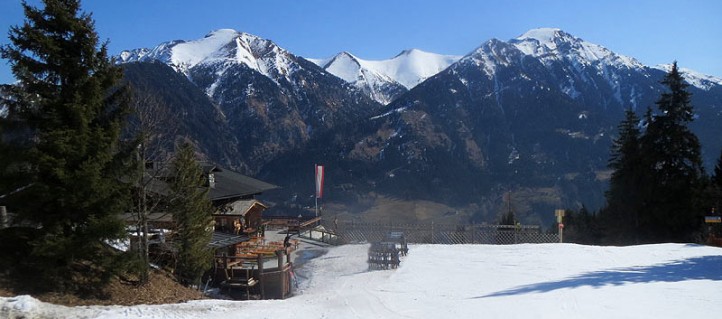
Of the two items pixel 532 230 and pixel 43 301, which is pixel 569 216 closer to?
pixel 532 230

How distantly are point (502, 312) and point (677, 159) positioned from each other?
35621 millimetres

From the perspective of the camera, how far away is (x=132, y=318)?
12.9 metres

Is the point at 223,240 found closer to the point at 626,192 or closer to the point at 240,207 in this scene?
the point at 240,207

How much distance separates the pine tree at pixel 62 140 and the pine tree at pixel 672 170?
41.1 m

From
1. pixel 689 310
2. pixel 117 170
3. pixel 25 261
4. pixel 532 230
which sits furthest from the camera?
pixel 532 230

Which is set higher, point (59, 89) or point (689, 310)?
point (59, 89)

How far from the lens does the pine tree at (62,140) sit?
1444 centimetres

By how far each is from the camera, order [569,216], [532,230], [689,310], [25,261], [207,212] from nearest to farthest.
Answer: [689,310], [25,261], [207,212], [532,230], [569,216]

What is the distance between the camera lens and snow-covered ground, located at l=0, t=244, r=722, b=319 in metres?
14.0

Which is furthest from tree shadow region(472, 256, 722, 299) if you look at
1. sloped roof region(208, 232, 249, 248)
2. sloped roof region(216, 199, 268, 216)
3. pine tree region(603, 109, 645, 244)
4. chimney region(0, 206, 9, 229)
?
pine tree region(603, 109, 645, 244)

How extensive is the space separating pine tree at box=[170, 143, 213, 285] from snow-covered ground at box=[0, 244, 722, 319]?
3.75 meters

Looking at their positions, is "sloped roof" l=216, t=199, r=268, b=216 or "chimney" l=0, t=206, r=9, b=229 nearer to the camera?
"chimney" l=0, t=206, r=9, b=229

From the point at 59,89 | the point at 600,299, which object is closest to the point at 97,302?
the point at 59,89

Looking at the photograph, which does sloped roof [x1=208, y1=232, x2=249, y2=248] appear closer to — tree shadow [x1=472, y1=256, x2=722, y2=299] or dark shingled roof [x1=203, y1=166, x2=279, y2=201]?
dark shingled roof [x1=203, y1=166, x2=279, y2=201]
